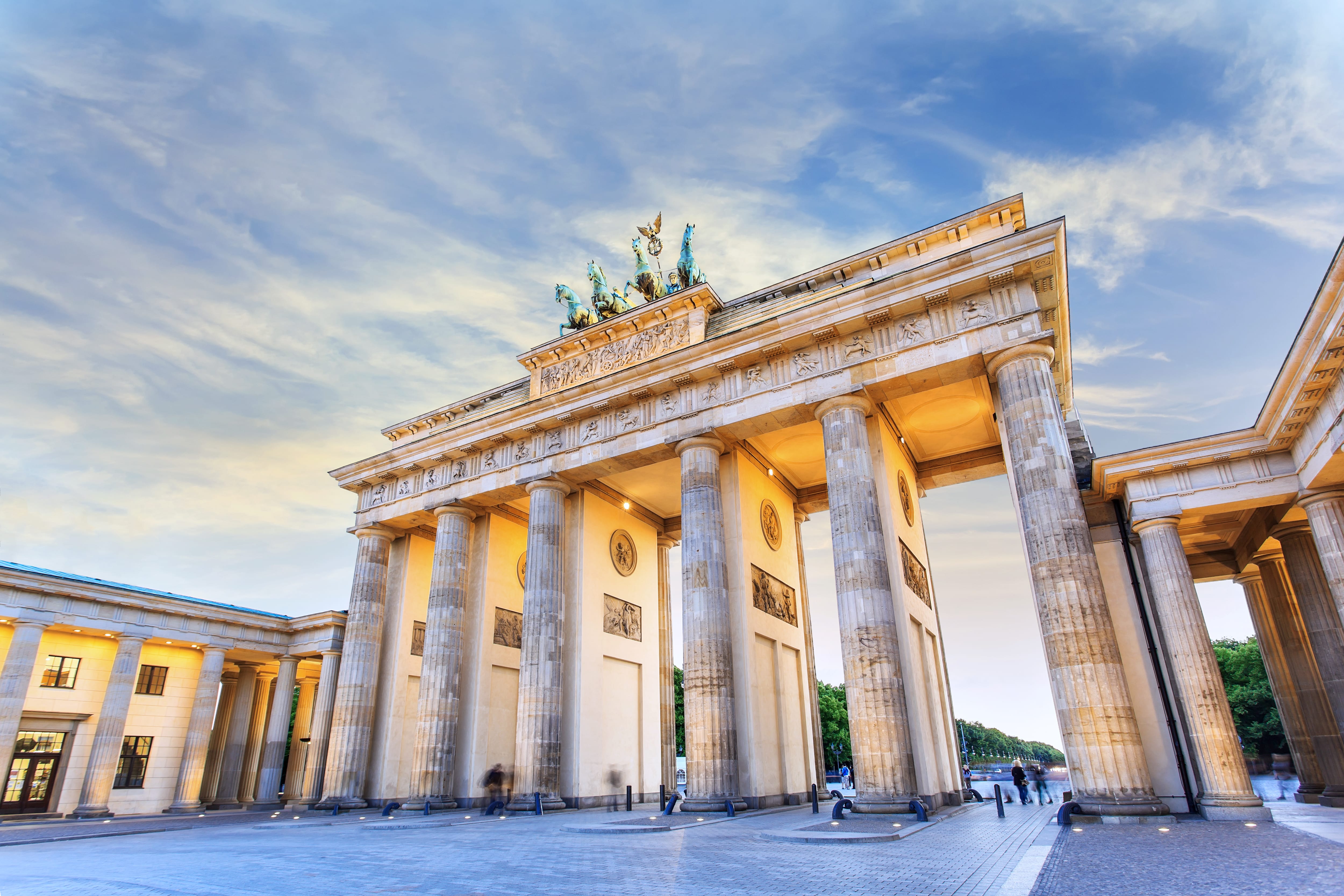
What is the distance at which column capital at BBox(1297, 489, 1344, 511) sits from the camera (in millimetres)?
15148

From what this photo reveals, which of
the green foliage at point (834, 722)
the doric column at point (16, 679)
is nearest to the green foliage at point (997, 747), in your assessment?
the green foliage at point (834, 722)

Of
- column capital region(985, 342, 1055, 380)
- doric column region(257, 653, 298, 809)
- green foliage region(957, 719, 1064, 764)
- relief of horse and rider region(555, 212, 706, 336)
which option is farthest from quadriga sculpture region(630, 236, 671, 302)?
green foliage region(957, 719, 1064, 764)

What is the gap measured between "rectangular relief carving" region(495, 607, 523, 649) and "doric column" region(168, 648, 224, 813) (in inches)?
589

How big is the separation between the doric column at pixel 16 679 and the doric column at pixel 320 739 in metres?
9.68

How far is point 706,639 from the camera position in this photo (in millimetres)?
19609

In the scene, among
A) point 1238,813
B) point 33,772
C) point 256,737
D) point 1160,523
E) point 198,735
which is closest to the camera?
point 1238,813

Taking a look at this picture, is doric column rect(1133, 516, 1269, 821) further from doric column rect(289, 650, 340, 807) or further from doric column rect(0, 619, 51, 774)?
doric column rect(0, 619, 51, 774)

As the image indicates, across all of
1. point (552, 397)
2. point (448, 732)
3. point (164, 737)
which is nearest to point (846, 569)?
point (552, 397)

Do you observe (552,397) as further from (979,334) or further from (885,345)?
(979,334)

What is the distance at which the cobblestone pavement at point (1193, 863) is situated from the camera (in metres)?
7.08

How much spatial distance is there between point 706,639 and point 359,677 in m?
14.9

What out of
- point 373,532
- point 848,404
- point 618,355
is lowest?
point 373,532

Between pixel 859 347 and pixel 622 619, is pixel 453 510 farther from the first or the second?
pixel 859 347

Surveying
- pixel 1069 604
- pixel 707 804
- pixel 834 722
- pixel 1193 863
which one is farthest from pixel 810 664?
pixel 834 722
